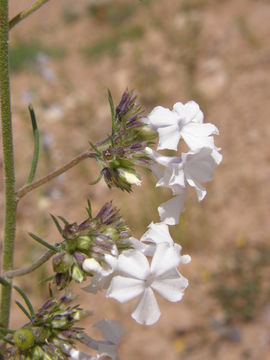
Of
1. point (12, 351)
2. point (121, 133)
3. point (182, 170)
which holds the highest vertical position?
point (121, 133)

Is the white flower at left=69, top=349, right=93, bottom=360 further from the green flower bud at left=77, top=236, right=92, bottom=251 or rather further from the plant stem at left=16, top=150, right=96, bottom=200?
the plant stem at left=16, top=150, right=96, bottom=200

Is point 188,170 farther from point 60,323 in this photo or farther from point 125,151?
point 60,323

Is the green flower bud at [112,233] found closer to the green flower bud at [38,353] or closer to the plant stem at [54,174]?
the plant stem at [54,174]

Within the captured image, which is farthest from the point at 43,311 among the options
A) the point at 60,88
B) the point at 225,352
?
the point at 60,88

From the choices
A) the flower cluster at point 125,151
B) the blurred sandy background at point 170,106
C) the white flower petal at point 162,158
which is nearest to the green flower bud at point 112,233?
the flower cluster at point 125,151

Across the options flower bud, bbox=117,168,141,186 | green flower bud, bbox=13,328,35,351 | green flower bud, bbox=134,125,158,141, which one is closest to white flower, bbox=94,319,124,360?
green flower bud, bbox=13,328,35,351

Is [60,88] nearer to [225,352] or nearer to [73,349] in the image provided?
[225,352]
